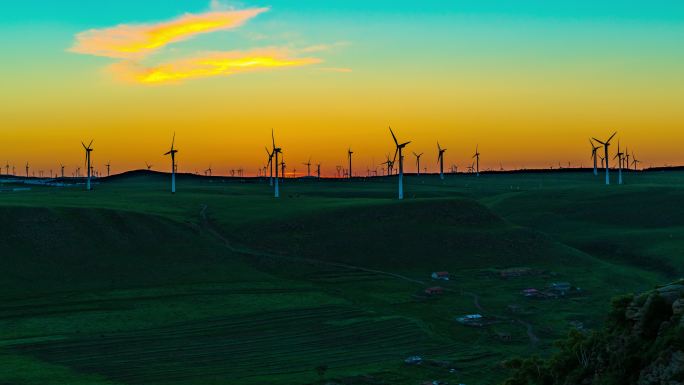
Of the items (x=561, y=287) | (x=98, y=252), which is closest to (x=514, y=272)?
(x=561, y=287)

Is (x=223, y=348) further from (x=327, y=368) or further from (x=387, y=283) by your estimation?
(x=387, y=283)

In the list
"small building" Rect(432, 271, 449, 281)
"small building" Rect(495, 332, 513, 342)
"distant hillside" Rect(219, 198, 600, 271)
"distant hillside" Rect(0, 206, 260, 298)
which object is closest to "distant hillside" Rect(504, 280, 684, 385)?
"small building" Rect(495, 332, 513, 342)

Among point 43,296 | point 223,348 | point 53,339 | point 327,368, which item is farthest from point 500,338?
point 43,296

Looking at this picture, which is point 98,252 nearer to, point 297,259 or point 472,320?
point 297,259

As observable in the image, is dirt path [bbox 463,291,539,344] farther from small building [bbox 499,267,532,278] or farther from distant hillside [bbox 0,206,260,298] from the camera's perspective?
distant hillside [bbox 0,206,260,298]

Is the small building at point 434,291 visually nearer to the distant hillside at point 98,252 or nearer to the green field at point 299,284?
the green field at point 299,284

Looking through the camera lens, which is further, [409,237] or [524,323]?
[409,237]
